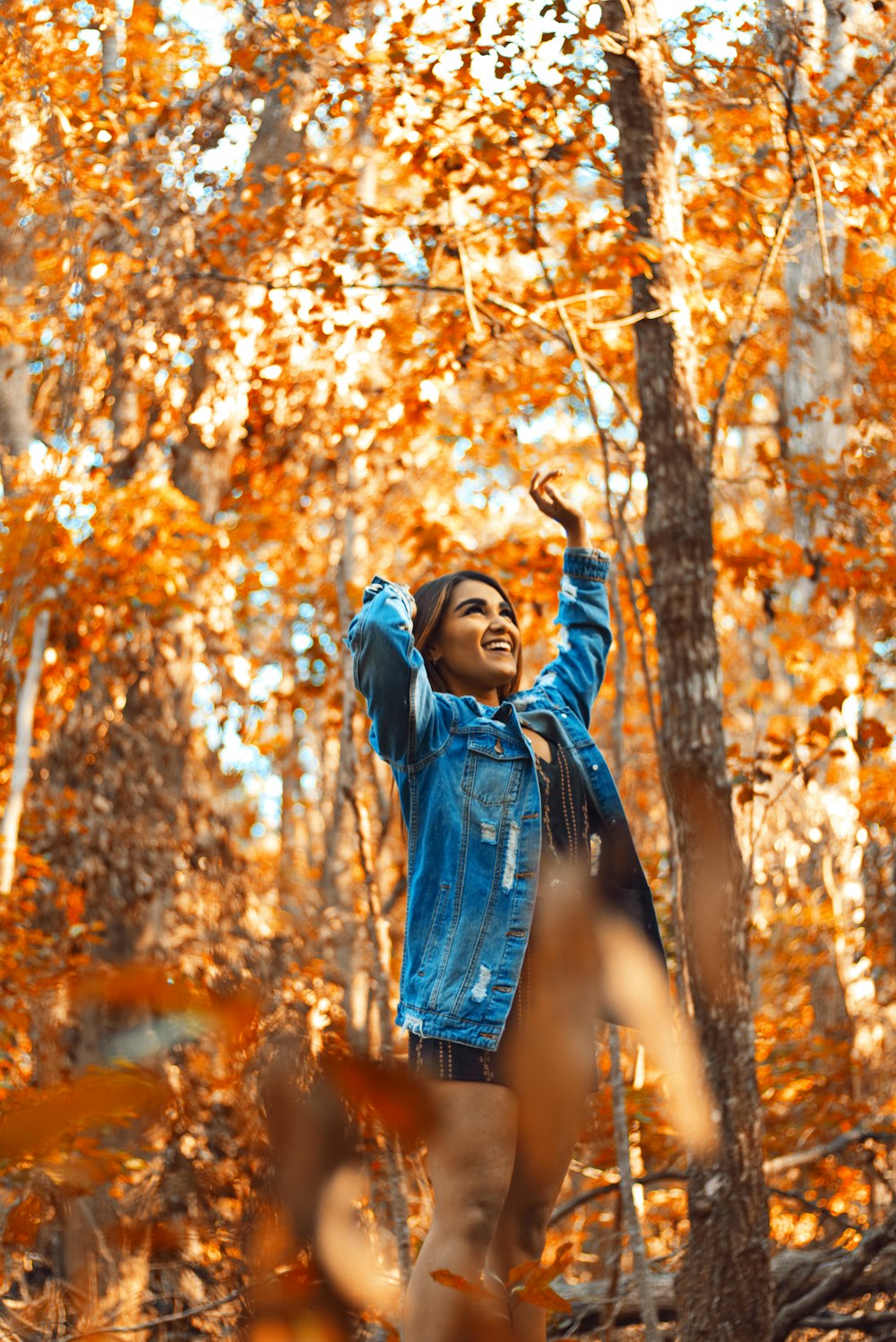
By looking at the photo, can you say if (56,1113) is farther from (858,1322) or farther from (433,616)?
(858,1322)

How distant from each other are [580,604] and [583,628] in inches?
2.3

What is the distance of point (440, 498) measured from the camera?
9.92 m

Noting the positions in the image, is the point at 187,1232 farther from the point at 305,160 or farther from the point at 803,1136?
the point at 305,160

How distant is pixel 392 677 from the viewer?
2.31 meters

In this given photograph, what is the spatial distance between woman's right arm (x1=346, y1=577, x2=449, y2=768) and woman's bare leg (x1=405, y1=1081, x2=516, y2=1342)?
632mm

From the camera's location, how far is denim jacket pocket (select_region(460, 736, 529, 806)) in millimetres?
2480

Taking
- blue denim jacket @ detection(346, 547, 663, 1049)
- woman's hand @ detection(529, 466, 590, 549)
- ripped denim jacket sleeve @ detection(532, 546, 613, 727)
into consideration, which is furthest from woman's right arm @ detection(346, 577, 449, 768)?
woman's hand @ detection(529, 466, 590, 549)

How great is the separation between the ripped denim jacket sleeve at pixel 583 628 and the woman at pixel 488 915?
0.21 m

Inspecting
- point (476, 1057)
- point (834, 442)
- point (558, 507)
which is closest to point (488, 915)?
point (476, 1057)

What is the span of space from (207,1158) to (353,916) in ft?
13.9

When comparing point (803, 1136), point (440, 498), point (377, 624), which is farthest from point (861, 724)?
point (440, 498)

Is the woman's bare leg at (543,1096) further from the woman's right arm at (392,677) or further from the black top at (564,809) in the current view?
the woman's right arm at (392,677)

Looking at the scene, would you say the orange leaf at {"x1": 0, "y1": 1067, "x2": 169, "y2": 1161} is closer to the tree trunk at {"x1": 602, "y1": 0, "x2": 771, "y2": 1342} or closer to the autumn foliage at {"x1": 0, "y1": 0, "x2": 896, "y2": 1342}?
the autumn foliage at {"x1": 0, "y1": 0, "x2": 896, "y2": 1342}

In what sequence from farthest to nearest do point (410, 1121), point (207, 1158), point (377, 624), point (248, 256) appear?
point (248, 256)
point (207, 1158)
point (377, 624)
point (410, 1121)
